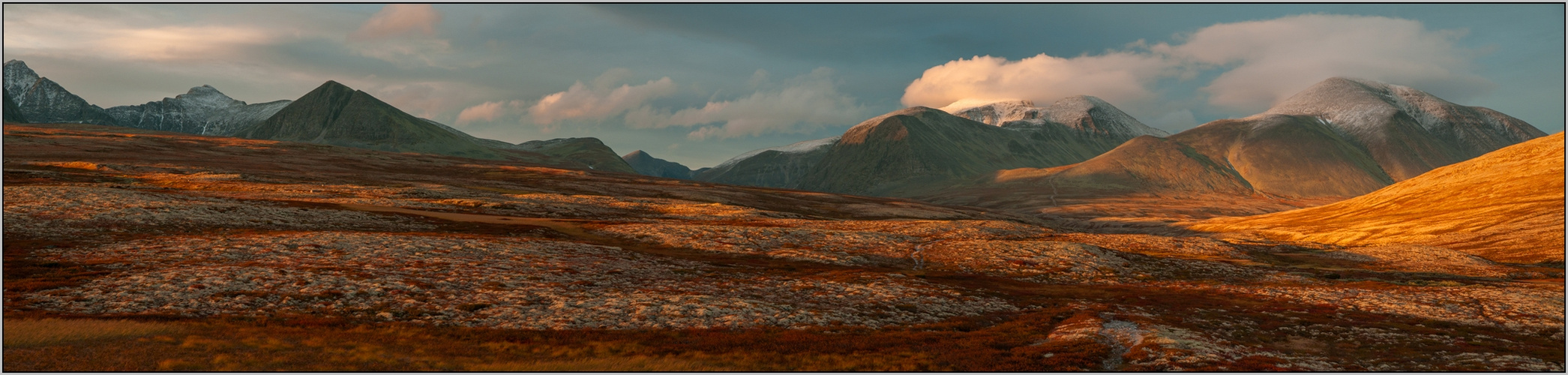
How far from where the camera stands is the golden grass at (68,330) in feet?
68.5

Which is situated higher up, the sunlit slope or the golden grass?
the sunlit slope

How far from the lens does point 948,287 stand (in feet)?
151

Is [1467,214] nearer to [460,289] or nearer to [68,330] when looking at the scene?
[460,289]

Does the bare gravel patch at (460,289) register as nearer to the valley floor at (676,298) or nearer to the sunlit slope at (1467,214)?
the valley floor at (676,298)

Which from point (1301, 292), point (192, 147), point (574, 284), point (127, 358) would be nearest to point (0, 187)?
point (127, 358)

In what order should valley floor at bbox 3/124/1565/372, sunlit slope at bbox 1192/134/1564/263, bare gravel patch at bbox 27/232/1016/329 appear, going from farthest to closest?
sunlit slope at bbox 1192/134/1564/263
bare gravel patch at bbox 27/232/1016/329
valley floor at bbox 3/124/1565/372

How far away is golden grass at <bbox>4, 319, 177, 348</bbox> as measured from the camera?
2088 centimetres

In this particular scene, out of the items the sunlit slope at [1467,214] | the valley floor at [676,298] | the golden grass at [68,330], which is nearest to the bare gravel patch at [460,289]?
the valley floor at [676,298]

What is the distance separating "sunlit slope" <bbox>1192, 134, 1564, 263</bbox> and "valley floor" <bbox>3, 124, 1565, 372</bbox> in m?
15.0

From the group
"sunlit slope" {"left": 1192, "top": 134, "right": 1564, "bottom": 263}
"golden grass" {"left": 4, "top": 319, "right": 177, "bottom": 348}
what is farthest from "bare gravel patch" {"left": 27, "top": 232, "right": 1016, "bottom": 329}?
"sunlit slope" {"left": 1192, "top": 134, "right": 1564, "bottom": 263}

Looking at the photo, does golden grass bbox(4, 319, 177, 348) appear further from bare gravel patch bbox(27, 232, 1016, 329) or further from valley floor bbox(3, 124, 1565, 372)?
bare gravel patch bbox(27, 232, 1016, 329)

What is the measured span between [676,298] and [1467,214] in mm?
127699

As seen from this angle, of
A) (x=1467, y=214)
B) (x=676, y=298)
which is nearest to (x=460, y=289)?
(x=676, y=298)

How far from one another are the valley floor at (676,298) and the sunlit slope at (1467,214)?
1501 cm
